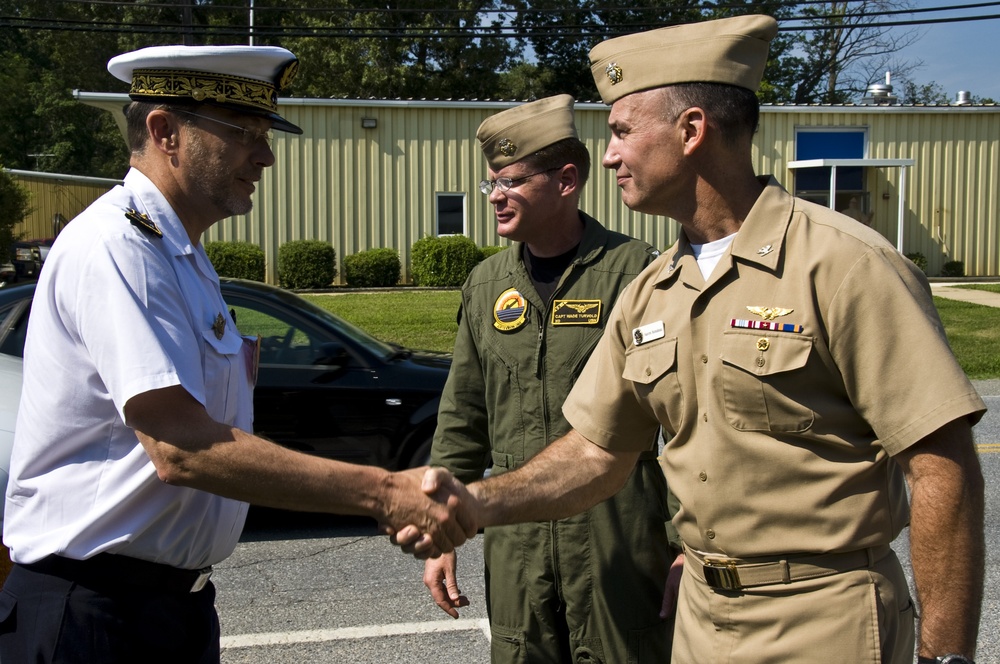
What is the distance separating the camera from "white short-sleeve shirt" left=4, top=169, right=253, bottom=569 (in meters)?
2.26

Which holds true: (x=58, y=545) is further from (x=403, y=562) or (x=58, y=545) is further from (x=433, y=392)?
(x=433, y=392)

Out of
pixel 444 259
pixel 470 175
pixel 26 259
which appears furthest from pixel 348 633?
pixel 470 175

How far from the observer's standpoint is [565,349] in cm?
329

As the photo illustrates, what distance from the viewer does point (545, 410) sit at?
3.26 metres

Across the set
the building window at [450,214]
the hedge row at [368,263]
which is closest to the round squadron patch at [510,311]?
the hedge row at [368,263]

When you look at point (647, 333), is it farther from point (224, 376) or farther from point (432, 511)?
point (224, 376)

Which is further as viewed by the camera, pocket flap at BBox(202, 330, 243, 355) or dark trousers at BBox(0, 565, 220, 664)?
pocket flap at BBox(202, 330, 243, 355)

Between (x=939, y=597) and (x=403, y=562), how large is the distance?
432cm

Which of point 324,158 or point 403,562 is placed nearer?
point 403,562

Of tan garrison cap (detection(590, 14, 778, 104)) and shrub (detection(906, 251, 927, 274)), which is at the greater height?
tan garrison cap (detection(590, 14, 778, 104))

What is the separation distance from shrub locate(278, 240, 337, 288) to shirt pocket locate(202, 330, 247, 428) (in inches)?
846

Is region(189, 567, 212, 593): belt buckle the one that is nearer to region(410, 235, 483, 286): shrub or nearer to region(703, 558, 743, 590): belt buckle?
region(703, 558, 743, 590): belt buckle

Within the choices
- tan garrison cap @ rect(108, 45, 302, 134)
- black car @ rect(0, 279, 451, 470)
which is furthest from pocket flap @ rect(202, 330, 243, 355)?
black car @ rect(0, 279, 451, 470)

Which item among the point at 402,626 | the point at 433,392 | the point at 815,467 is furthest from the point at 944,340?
the point at 433,392
